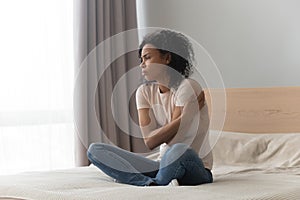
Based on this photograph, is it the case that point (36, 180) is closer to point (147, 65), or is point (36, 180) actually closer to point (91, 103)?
point (147, 65)

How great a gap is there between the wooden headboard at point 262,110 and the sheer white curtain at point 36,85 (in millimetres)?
956

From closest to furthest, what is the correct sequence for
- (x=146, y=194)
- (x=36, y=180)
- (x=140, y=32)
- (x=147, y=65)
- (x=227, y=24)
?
(x=146, y=194) → (x=36, y=180) → (x=147, y=65) → (x=227, y=24) → (x=140, y=32)

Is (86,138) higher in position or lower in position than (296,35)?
lower

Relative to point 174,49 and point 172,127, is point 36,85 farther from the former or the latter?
point 172,127

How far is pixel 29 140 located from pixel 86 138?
1.24 feet

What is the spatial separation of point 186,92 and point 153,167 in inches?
13.1

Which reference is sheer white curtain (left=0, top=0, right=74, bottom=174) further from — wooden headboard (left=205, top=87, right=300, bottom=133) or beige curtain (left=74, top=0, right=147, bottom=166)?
wooden headboard (left=205, top=87, right=300, bottom=133)

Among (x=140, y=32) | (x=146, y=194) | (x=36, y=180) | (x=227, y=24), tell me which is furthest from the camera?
(x=140, y=32)

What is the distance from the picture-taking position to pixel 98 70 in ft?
11.7

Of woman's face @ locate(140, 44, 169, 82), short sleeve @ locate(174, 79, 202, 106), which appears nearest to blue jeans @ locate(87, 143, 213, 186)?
short sleeve @ locate(174, 79, 202, 106)

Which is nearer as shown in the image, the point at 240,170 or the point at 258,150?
the point at 240,170

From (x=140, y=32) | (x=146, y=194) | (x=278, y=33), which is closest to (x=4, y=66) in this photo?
(x=140, y=32)

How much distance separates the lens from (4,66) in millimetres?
3158

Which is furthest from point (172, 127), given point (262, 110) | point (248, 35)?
point (248, 35)
